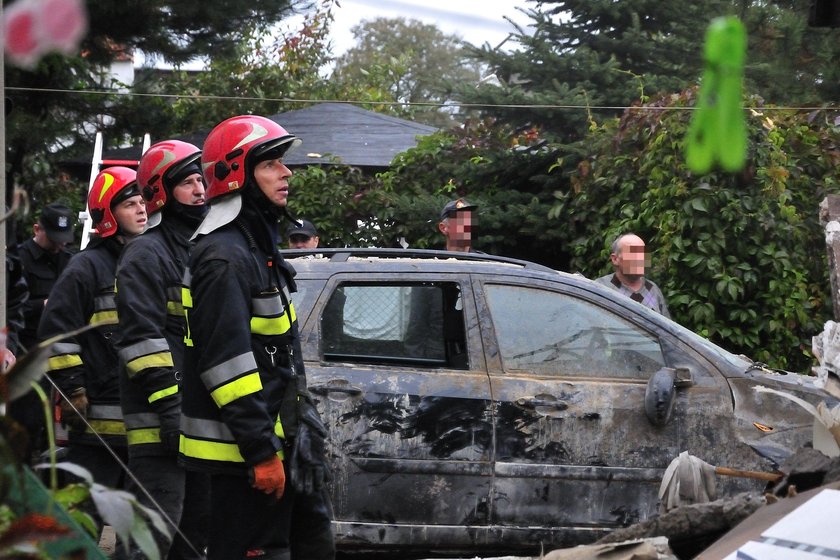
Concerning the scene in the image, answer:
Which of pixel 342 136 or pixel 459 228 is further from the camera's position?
pixel 342 136

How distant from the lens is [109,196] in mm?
5527

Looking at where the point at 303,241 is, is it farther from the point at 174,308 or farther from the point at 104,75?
the point at 104,75

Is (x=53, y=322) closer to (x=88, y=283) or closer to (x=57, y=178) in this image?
(x=88, y=283)

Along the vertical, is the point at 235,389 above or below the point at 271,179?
below

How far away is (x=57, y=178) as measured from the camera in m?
13.3

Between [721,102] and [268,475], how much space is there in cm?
278

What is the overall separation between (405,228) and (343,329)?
4.74 metres

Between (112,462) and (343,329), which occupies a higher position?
(343,329)

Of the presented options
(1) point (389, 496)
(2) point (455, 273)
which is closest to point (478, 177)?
(2) point (455, 273)

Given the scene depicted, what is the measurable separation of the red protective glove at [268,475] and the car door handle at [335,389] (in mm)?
1935

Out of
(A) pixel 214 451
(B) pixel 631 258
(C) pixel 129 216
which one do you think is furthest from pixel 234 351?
(B) pixel 631 258

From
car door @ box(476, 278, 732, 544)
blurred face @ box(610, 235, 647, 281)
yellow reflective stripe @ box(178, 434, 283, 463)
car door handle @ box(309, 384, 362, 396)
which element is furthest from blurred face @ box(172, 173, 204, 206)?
blurred face @ box(610, 235, 647, 281)

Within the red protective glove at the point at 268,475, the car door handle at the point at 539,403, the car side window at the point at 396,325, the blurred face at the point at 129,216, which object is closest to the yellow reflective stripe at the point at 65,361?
the blurred face at the point at 129,216

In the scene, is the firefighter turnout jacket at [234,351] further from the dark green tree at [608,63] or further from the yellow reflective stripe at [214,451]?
the dark green tree at [608,63]
